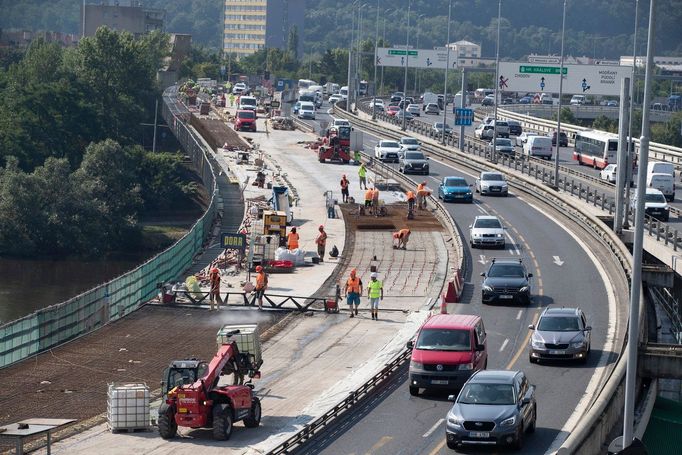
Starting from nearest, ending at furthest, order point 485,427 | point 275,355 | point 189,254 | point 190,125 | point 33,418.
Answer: point 485,427 → point 33,418 → point 275,355 → point 189,254 → point 190,125

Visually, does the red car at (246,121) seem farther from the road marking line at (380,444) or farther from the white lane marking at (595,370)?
the road marking line at (380,444)

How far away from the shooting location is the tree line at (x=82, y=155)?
285 feet

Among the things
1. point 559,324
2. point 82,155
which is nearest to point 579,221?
point 559,324

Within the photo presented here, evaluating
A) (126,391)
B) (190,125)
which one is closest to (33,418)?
(126,391)

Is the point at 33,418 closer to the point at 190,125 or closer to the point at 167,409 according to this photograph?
the point at 167,409

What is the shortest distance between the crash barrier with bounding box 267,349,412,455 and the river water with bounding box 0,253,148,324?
35804 mm

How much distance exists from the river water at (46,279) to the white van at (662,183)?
103ft

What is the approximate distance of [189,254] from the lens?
54250mm

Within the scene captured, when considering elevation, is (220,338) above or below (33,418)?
above

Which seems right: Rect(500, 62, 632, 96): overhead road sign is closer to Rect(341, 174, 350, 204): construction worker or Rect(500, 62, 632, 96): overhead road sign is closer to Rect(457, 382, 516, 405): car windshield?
Rect(341, 174, 350, 204): construction worker

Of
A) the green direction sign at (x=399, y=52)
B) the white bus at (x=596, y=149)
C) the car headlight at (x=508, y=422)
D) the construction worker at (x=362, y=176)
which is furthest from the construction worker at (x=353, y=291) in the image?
the green direction sign at (x=399, y=52)

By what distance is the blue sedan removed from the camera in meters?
66.3

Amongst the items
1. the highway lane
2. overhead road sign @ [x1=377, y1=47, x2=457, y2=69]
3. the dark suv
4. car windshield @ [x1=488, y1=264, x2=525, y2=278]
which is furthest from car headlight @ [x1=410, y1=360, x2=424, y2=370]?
overhead road sign @ [x1=377, y1=47, x2=457, y2=69]

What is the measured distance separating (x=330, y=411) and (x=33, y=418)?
6.72 meters
